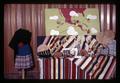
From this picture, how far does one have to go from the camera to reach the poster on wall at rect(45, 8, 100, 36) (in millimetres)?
4461

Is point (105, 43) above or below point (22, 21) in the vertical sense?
below

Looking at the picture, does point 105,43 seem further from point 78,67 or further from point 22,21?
point 22,21

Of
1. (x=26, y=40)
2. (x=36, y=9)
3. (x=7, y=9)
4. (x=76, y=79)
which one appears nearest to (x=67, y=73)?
(x=76, y=79)

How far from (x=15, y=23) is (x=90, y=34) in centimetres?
128

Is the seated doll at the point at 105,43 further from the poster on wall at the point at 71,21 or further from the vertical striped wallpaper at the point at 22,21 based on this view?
the vertical striped wallpaper at the point at 22,21

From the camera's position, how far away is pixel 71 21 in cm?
448

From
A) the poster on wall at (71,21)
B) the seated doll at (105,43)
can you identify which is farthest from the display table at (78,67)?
the poster on wall at (71,21)

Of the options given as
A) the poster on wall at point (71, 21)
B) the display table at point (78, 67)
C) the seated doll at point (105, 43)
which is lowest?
the display table at point (78, 67)

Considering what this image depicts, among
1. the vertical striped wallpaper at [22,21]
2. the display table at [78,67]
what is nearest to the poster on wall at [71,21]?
the vertical striped wallpaper at [22,21]

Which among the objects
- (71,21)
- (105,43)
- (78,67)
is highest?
(71,21)

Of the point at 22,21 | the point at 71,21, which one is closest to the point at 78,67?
the point at 71,21

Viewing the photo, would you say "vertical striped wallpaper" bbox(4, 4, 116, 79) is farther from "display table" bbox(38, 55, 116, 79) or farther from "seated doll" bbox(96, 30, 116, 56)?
"seated doll" bbox(96, 30, 116, 56)

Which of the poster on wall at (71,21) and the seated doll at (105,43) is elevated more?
the poster on wall at (71,21)

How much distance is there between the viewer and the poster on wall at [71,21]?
4.46m
